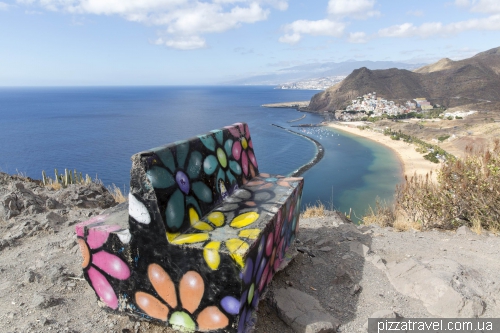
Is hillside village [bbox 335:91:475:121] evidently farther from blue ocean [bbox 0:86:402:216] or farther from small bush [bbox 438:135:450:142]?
small bush [bbox 438:135:450:142]

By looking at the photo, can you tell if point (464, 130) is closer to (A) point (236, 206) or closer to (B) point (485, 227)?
(B) point (485, 227)

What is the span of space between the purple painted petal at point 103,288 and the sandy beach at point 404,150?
2762 cm

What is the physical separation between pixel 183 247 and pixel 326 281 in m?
2.14

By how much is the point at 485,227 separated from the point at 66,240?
719 cm

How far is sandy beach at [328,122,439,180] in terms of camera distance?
36.8m

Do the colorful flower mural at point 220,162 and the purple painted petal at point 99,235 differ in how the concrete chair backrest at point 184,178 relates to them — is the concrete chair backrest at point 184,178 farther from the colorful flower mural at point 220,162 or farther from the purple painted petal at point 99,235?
the purple painted petal at point 99,235

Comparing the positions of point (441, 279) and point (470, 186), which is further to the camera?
point (470, 186)

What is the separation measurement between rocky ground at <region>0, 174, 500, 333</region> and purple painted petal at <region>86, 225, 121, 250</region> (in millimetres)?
801

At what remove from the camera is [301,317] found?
3195mm

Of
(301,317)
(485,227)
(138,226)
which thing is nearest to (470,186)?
(485,227)

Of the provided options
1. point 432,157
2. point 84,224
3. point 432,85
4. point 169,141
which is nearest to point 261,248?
point 84,224

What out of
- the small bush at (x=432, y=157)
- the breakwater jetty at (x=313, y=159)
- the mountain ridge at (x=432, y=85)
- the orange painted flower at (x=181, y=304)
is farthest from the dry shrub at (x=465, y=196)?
the mountain ridge at (x=432, y=85)

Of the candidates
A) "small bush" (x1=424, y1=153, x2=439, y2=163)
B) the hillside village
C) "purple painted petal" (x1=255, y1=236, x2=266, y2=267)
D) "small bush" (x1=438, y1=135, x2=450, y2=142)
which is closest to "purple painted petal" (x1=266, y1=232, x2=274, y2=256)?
"purple painted petal" (x1=255, y1=236, x2=266, y2=267)

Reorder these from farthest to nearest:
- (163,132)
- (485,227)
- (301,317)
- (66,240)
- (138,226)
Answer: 1. (163,132)
2. (485,227)
3. (66,240)
4. (301,317)
5. (138,226)
